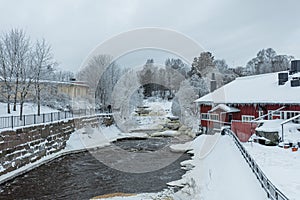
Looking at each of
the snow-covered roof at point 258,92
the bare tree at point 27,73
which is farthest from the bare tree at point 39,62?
the snow-covered roof at point 258,92

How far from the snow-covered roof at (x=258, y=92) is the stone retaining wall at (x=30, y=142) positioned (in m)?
11.6

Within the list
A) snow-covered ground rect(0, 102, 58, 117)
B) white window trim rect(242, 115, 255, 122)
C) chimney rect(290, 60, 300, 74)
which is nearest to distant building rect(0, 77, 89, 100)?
snow-covered ground rect(0, 102, 58, 117)

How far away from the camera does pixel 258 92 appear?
60.4 feet

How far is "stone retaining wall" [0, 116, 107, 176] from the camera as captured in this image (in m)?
12.9

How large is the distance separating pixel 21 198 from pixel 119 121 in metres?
23.2

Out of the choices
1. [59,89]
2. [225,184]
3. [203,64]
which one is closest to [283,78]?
→ [225,184]

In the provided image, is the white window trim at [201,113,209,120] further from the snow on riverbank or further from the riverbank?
the snow on riverbank

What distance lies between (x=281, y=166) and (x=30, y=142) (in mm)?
12883

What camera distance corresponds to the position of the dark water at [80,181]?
10.8 metres

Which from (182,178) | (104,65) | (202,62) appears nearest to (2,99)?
(104,65)

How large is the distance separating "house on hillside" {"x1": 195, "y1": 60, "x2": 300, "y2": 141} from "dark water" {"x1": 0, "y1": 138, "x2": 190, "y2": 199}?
5189 mm

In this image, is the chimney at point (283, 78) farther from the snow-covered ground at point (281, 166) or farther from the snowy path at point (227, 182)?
the snowy path at point (227, 182)

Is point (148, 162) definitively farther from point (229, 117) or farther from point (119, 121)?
point (119, 121)

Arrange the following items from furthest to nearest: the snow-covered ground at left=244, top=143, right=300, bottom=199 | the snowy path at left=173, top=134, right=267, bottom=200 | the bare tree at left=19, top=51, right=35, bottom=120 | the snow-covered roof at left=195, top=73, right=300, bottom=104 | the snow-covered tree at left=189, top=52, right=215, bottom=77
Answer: the snow-covered tree at left=189, top=52, right=215, bottom=77
the bare tree at left=19, top=51, right=35, bottom=120
the snow-covered roof at left=195, top=73, right=300, bottom=104
the snowy path at left=173, top=134, right=267, bottom=200
the snow-covered ground at left=244, top=143, right=300, bottom=199
